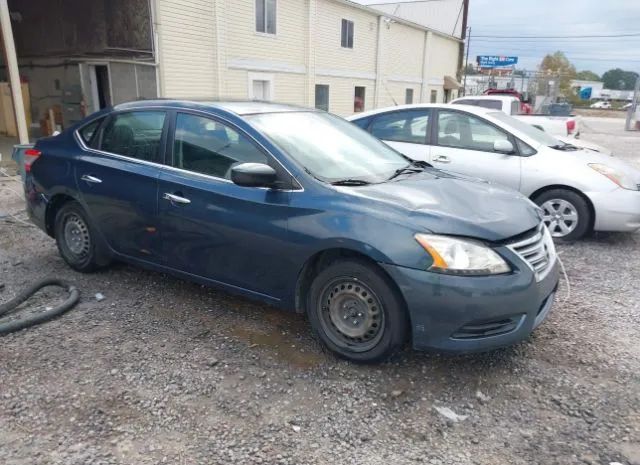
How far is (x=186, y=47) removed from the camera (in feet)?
45.3

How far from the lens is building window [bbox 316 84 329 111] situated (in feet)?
65.6

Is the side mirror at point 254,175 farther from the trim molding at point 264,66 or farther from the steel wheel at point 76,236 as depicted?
the trim molding at point 264,66

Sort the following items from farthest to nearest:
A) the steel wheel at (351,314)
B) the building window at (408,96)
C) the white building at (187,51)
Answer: the building window at (408,96) < the white building at (187,51) < the steel wheel at (351,314)

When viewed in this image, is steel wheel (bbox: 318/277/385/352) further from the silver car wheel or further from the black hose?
the silver car wheel

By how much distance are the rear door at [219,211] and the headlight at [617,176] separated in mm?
4121

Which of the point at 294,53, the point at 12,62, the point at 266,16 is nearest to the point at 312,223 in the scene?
the point at 12,62

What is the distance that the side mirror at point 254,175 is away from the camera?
3197 millimetres

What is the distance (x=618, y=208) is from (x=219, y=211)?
4.43 meters

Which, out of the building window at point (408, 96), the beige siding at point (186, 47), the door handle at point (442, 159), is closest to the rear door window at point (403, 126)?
the door handle at point (442, 159)

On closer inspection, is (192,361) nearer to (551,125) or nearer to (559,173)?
(559,173)

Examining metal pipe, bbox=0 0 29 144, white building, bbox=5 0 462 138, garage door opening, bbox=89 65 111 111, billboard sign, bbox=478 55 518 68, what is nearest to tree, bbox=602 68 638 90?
billboard sign, bbox=478 55 518 68

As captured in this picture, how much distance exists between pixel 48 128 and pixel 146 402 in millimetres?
15345

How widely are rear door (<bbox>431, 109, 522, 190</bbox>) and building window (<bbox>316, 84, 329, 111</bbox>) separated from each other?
45.8ft

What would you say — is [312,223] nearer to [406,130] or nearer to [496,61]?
[406,130]
